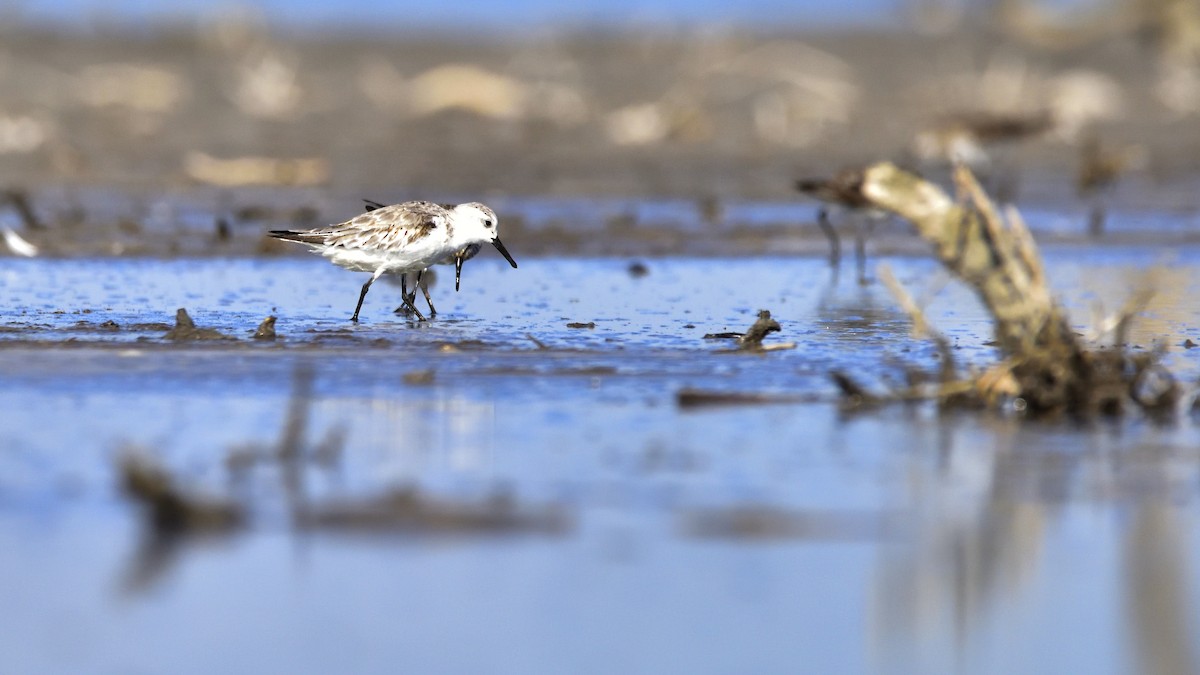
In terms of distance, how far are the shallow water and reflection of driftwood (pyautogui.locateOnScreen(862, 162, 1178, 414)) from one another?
0.18 meters

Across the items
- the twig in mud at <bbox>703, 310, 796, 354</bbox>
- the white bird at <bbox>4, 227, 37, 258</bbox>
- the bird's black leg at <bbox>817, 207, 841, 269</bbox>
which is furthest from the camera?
the bird's black leg at <bbox>817, 207, 841, 269</bbox>

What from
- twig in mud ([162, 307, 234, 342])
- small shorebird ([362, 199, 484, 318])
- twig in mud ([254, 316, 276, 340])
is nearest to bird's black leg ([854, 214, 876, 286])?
small shorebird ([362, 199, 484, 318])

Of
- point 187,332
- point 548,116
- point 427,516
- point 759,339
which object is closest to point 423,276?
point 187,332

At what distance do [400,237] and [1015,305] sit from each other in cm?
433

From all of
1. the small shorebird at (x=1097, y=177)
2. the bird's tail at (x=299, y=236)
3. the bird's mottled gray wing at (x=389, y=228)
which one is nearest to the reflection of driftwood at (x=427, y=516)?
the bird's mottled gray wing at (x=389, y=228)

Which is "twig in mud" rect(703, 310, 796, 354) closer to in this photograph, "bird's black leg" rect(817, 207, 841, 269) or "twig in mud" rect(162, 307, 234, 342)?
"twig in mud" rect(162, 307, 234, 342)

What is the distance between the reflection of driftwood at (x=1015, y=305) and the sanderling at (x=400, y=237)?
3518 millimetres

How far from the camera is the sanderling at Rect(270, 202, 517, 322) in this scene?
36.0 feet

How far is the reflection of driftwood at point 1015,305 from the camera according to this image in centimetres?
738

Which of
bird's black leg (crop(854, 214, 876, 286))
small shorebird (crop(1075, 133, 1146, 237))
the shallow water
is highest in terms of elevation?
small shorebird (crop(1075, 133, 1146, 237))

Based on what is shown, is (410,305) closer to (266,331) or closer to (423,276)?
(423,276)

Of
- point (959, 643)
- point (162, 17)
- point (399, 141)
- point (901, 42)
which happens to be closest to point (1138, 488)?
point (959, 643)

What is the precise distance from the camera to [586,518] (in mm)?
5844

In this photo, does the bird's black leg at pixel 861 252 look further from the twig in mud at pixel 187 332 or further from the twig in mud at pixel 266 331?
the twig in mud at pixel 187 332
